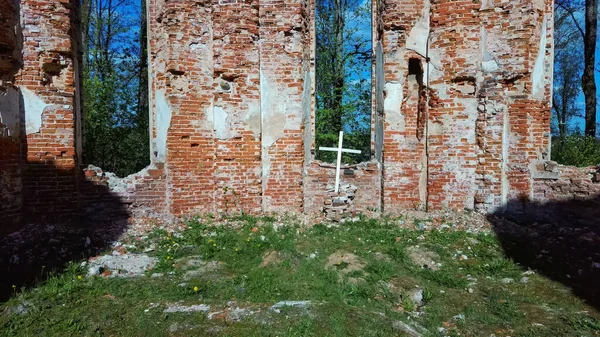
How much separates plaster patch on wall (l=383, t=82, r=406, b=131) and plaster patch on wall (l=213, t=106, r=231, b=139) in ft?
10.9

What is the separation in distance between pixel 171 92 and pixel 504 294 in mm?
6533

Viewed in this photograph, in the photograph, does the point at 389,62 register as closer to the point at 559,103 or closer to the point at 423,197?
the point at 423,197

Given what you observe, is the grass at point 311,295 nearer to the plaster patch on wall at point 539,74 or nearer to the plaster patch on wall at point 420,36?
the plaster patch on wall at point 539,74

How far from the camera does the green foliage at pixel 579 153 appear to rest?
11.1 meters

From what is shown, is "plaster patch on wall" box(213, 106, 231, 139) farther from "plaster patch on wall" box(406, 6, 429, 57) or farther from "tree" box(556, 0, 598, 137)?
"tree" box(556, 0, 598, 137)

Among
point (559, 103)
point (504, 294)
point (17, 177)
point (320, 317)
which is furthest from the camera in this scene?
point (559, 103)

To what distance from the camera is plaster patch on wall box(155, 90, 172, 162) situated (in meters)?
7.53

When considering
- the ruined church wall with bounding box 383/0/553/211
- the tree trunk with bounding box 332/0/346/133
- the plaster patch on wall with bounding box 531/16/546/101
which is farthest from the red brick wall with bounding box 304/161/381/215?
the tree trunk with bounding box 332/0/346/133

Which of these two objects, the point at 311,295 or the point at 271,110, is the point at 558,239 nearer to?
the point at 311,295

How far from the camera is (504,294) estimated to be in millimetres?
4773

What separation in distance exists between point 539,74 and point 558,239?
A: 127 inches

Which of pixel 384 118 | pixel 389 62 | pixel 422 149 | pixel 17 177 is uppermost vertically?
pixel 389 62

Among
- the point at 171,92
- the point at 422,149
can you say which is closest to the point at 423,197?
the point at 422,149

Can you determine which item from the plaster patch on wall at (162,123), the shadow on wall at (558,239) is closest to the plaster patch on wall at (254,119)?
the plaster patch on wall at (162,123)
